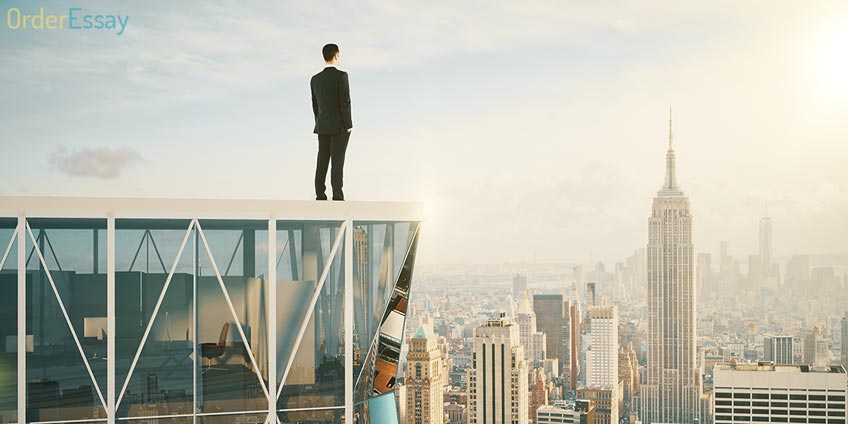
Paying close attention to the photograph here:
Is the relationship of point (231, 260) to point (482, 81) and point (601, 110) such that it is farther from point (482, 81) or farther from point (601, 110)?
point (601, 110)

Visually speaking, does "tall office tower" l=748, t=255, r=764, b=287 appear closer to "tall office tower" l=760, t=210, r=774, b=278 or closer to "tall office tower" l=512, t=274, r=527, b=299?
"tall office tower" l=760, t=210, r=774, b=278

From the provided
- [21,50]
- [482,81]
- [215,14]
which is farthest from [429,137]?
[21,50]

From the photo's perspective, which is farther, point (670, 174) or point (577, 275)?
point (670, 174)

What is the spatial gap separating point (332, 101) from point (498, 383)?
75.7ft

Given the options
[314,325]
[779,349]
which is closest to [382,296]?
[314,325]

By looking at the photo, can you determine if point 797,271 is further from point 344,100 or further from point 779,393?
point 344,100

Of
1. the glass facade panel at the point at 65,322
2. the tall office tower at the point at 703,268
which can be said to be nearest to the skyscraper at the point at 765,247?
the tall office tower at the point at 703,268

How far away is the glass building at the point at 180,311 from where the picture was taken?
332 cm

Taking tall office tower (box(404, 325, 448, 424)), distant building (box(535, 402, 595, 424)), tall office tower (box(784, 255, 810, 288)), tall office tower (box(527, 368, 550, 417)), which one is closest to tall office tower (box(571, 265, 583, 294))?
distant building (box(535, 402, 595, 424))

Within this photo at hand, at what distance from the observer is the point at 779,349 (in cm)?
2289

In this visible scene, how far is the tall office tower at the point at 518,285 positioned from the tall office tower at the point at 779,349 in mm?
6120

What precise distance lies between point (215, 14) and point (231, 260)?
12.5 m

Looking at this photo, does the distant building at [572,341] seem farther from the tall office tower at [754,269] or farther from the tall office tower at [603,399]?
the tall office tower at [754,269]

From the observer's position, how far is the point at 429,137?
19734 millimetres
